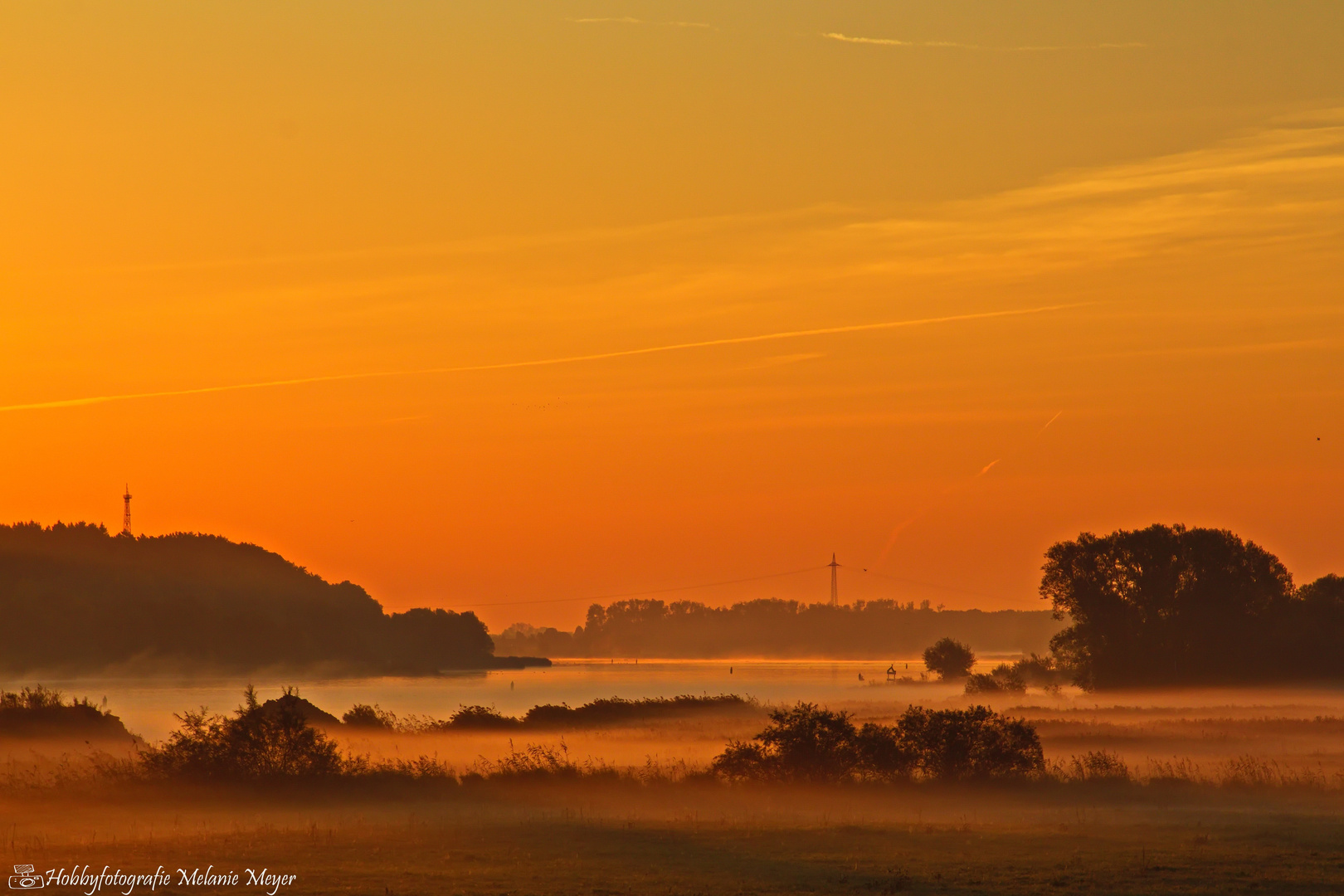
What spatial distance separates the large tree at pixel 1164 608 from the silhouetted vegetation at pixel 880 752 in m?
76.5

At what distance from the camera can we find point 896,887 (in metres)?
26.6

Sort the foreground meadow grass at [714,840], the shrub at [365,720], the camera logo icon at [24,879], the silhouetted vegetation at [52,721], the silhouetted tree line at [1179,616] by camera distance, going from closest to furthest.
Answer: the camera logo icon at [24,879] < the foreground meadow grass at [714,840] < the silhouetted vegetation at [52,721] < the shrub at [365,720] < the silhouetted tree line at [1179,616]

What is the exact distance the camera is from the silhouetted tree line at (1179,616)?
119 meters

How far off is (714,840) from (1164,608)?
96.3 m

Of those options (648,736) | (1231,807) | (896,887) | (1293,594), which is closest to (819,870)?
(896,887)

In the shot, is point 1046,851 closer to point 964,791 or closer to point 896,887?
point 896,887

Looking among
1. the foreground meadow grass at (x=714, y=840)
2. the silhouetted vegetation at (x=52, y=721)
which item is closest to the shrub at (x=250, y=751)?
the foreground meadow grass at (x=714, y=840)

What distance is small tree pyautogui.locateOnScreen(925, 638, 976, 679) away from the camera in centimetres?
17312

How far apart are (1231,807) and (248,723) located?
27.3 metres

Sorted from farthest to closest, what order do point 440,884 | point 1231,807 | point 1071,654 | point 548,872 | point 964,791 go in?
point 1071,654 → point 964,791 → point 1231,807 → point 548,872 → point 440,884

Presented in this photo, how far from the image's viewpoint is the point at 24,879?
86.5ft

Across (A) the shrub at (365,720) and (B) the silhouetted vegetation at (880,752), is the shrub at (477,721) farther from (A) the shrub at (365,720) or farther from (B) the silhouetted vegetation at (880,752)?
(B) the silhouetted vegetation at (880,752)

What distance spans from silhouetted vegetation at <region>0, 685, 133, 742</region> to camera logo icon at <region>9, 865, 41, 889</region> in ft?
127

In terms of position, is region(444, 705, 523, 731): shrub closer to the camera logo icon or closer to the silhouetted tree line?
the camera logo icon
